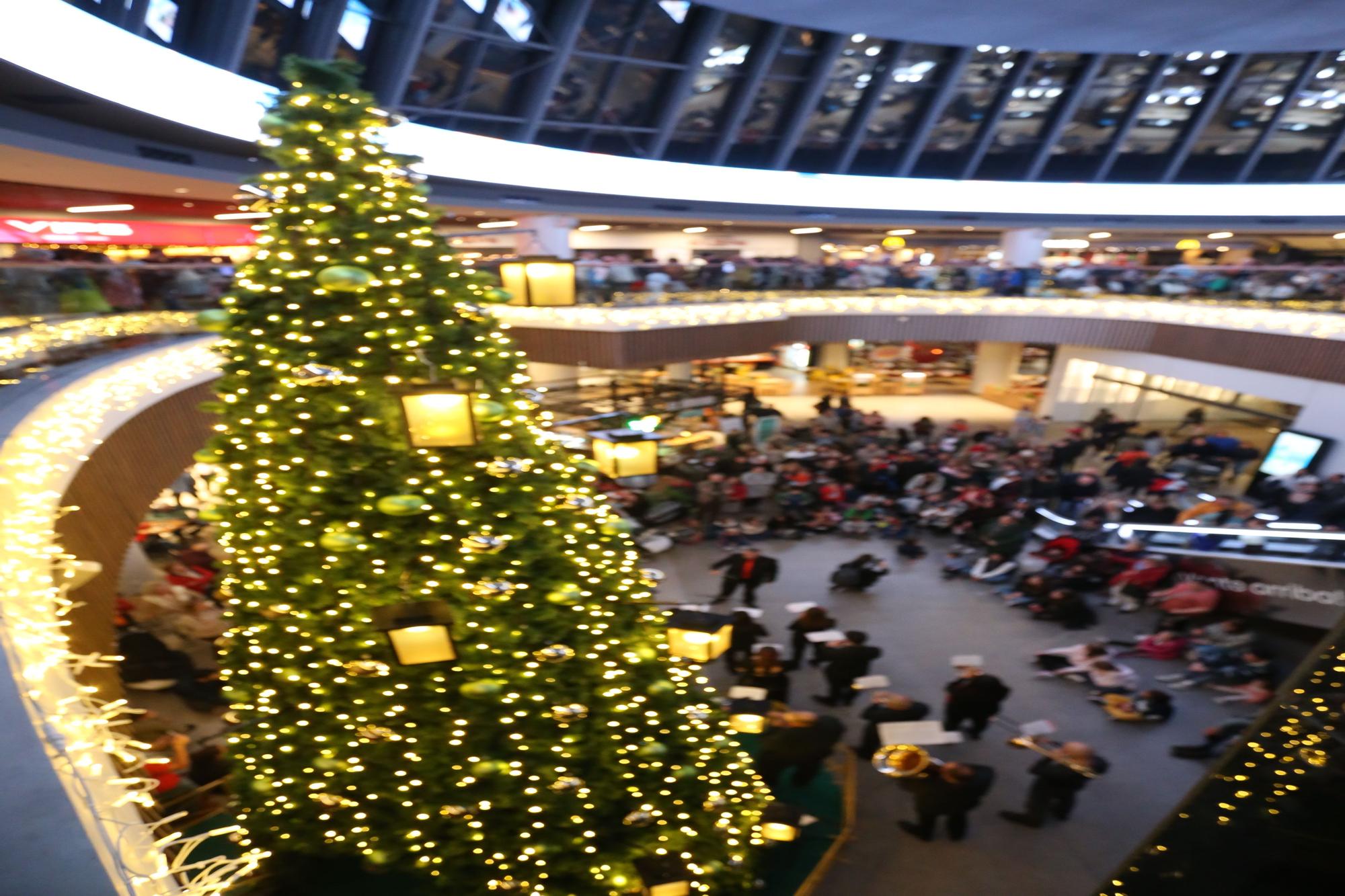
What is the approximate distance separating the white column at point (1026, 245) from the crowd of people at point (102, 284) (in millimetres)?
21523

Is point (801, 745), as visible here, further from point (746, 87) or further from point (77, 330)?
point (746, 87)

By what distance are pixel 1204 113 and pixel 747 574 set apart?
2138cm

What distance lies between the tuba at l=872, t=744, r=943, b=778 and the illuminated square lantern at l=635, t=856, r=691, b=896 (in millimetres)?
1932

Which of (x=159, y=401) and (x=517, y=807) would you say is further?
(x=159, y=401)

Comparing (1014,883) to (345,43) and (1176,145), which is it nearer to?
(345,43)

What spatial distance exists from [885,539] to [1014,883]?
20.5 feet

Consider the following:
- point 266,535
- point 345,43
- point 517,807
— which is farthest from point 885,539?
point 345,43

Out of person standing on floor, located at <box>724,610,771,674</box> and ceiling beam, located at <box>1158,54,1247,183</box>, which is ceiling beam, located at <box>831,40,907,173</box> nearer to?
ceiling beam, located at <box>1158,54,1247,183</box>

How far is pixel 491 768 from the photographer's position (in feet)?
12.5

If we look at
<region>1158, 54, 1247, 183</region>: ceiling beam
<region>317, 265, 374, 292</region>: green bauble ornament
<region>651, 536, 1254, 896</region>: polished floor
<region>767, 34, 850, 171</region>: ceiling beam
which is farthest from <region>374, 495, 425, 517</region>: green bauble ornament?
<region>1158, 54, 1247, 183</region>: ceiling beam

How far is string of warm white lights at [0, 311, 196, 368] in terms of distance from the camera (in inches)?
206

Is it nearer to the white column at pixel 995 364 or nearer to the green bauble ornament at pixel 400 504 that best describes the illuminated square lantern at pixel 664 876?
the green bauble ornament at pixel 400 504

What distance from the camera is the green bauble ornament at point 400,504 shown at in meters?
3.36

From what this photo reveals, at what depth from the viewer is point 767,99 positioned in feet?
60.4
